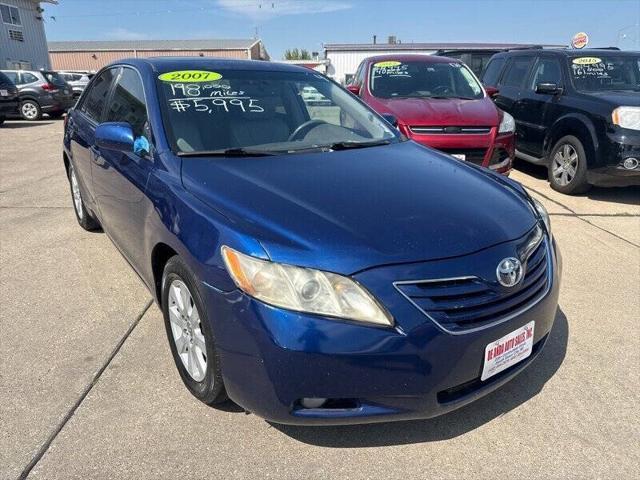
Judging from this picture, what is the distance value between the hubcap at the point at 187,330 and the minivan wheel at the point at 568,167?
213 inches

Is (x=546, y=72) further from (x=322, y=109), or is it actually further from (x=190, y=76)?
(x=190, y=76)

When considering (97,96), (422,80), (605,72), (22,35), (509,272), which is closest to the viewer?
(509,272)

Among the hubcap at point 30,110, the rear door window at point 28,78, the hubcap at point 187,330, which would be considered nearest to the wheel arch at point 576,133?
the hubcap at point 187,330

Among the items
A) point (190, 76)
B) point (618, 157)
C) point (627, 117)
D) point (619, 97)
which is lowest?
point (618, 157)

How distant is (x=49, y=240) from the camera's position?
4.62 m

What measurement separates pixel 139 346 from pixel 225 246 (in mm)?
1315

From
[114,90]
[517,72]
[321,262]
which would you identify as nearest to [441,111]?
[517,72]

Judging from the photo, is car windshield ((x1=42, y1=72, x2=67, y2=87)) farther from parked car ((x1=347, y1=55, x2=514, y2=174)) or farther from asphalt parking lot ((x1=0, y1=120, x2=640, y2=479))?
asphalt parking lot ((x1=0, y1=120, x2=640, y2=479))

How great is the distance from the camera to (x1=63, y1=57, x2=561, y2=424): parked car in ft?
5.85

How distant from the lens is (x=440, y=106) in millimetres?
5953

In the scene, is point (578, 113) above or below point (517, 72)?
below

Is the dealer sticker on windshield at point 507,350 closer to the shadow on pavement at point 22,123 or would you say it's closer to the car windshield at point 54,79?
the shadow on pavement at point 22,123

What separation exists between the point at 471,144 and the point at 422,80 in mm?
1625

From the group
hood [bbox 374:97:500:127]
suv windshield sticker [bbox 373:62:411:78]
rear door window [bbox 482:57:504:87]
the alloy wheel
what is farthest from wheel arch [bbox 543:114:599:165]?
the alloy wheel
